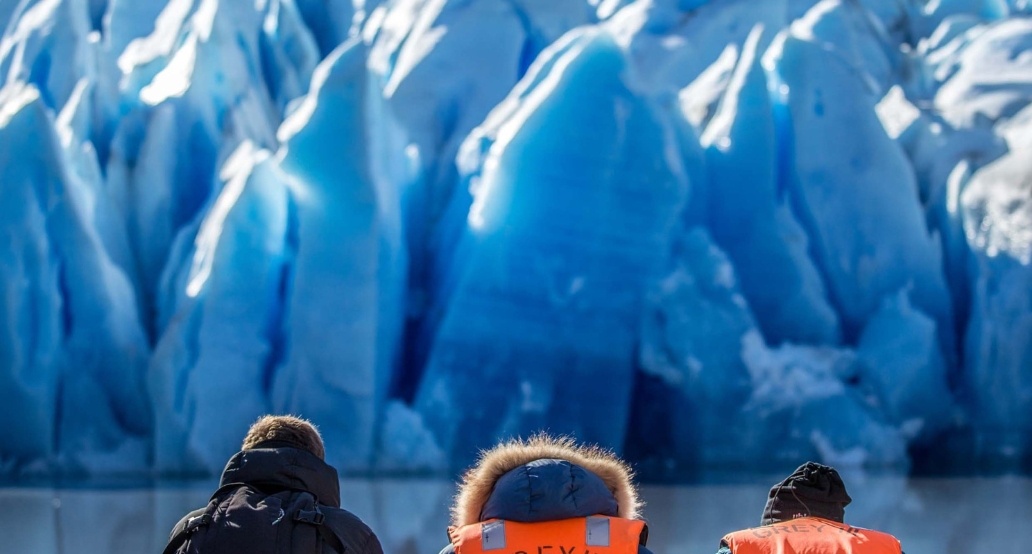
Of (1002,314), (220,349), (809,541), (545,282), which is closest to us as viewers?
(809,541)

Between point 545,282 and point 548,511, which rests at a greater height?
point 548,511

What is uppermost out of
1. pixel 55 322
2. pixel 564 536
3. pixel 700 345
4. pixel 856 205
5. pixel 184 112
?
pixel 564 536

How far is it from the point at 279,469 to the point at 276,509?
0.05 metres

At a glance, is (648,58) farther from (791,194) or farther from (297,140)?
(297,140)

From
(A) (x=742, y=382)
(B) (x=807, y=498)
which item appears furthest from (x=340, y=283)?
(B) (x=807, y=498)

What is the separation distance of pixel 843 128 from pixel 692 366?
8.43 ft

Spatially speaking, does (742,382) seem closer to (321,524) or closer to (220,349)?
(220,349)

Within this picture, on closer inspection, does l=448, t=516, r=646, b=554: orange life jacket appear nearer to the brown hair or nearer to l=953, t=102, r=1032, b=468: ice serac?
the brown hair

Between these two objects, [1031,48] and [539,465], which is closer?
[539,465]

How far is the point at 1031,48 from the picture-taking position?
12.7m

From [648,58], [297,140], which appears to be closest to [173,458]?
[297,140]

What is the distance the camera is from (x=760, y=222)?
34.4 ft

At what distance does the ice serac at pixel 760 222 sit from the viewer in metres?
10.3

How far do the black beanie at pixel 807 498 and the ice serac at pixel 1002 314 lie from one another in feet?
29.8
